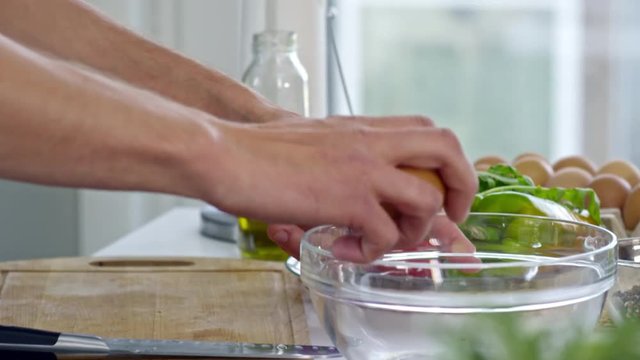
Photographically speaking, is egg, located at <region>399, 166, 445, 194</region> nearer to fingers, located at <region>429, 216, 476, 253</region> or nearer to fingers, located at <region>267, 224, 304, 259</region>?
fingers, located at <region>429, 216, 476, 253</region>

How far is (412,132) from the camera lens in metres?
0.62

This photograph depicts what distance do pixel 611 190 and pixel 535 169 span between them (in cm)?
12

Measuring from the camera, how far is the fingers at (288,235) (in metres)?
0.87

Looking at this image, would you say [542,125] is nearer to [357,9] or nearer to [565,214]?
[357,9]

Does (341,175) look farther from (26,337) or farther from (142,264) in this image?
(142,264)

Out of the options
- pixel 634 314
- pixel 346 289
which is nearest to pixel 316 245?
pixel 346 289

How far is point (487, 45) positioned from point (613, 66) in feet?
1.04

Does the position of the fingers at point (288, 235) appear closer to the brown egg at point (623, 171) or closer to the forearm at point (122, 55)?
the forearm at point (122, 55)

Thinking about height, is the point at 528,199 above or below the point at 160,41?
below

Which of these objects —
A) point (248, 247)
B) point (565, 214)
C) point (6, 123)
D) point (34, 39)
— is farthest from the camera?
point (248, 247)

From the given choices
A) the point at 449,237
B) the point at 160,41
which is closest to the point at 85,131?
the point at 449,237

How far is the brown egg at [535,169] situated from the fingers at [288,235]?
474 millimetres

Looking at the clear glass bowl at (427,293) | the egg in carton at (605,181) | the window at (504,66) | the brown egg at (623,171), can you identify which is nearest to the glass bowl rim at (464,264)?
the clear glass bowl at (427,293)

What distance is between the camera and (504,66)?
112 inches
